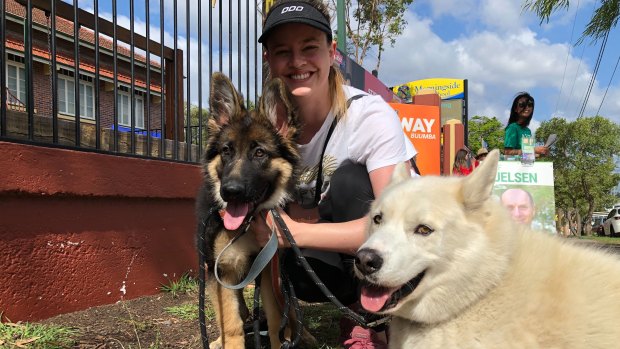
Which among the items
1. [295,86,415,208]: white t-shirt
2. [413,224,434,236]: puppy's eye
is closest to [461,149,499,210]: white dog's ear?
[413,224,434,236]: puppy's eye

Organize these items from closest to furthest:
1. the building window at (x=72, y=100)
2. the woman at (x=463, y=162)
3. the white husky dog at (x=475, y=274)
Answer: the white husky dog at (x=475, y=274) → the building window at (x=72, y=100) → the woman at (x=463, y=162)

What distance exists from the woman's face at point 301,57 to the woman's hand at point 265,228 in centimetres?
76

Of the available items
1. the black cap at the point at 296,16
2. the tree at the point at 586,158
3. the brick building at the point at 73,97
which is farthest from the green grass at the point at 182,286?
the tree at the point at 586,158

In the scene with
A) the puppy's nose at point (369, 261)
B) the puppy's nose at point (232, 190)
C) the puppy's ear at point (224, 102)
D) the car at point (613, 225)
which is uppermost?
the puppy's ear at point (224, 102)

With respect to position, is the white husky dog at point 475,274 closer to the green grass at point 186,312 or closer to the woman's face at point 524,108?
the green grass at point 186,312

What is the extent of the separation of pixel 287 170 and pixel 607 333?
76.5 inches

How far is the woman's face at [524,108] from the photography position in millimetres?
7000

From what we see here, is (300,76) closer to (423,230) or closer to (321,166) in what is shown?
(321,166)

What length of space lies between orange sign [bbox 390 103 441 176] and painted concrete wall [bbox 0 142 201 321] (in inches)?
229

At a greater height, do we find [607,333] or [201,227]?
[201,227]

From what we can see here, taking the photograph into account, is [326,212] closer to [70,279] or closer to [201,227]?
[201,227]

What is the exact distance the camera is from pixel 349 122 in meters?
2.68

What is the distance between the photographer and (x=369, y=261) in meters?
1.72

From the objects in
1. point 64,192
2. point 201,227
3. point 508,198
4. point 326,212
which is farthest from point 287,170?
point 508,198
